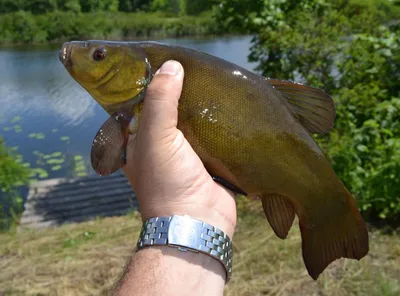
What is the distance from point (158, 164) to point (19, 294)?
9.49 feet

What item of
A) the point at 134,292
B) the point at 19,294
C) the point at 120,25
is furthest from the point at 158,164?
the point at 120,25

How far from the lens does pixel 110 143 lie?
165 centimetres

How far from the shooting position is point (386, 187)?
4266 mm

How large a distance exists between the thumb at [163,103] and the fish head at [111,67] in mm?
106

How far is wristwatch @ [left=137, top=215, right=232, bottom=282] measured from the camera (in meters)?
1.40

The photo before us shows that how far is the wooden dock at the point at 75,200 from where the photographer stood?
22.0 ft

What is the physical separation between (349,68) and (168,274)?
15.2ft

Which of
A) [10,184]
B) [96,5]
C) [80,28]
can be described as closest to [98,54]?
[10,184]

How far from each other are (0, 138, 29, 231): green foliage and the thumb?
5.95 m

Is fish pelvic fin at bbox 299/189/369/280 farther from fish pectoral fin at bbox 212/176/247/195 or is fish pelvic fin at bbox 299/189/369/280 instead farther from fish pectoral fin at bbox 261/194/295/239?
fish pectoral fin at bbox 212/176/247/195

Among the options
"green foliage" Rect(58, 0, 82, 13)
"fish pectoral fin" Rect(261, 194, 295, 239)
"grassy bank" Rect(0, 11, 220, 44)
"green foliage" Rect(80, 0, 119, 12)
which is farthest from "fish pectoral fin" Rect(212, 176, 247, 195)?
"green foliage" Rect(80, 0, 119, 12)

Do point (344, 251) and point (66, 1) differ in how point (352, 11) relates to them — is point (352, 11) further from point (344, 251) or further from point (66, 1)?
point (66, 1)

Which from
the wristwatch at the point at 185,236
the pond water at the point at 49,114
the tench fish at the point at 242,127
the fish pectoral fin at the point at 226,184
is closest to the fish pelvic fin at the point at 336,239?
the tench fish at the point at 242,127

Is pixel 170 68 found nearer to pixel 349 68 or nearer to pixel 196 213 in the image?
pixel 196 213
